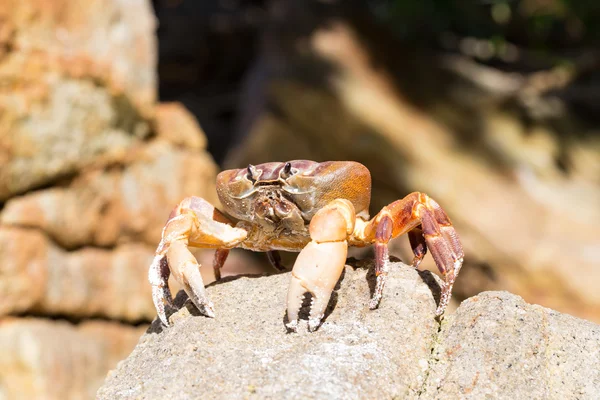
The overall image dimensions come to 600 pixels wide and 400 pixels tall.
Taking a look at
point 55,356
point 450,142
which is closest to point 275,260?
point 55,356

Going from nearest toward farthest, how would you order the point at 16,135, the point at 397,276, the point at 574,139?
the point at 397,276 → the point at 16,135 → the point at 574,139

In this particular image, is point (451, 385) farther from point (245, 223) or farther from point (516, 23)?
point (516, 23)

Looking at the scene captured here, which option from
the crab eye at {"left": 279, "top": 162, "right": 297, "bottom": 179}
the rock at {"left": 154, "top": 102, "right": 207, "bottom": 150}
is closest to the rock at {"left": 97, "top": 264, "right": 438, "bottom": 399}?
the crab eye at {"left": 279, "top": 162, "right": 297, "bottom": 179}

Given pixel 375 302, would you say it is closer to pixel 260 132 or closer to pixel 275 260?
pixel 275 260

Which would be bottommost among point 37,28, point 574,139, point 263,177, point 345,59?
point 574,139

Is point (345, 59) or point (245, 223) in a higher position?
point (245, 223)

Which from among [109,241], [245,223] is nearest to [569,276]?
[109,241]
